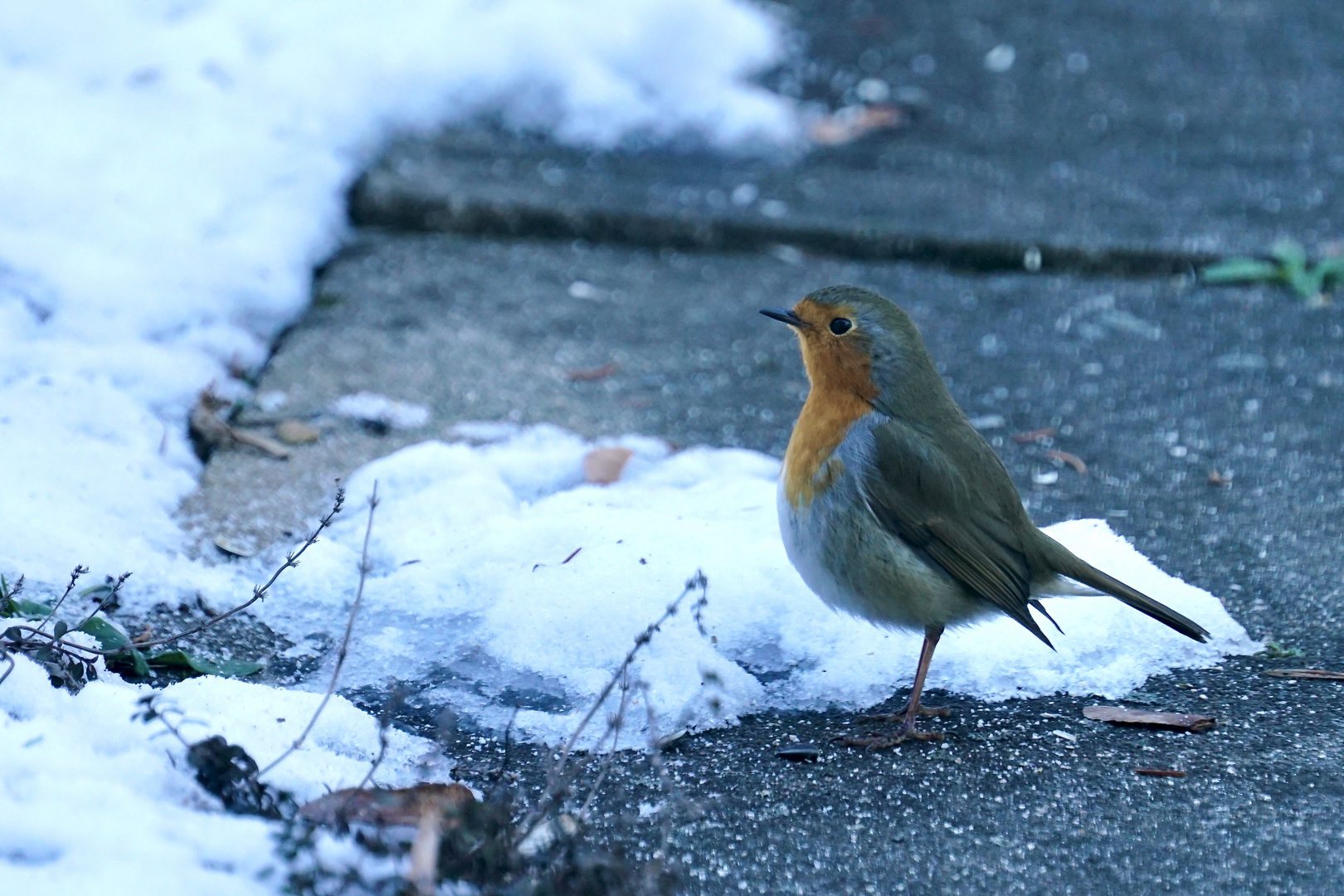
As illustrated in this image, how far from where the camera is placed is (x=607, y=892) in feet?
5.79

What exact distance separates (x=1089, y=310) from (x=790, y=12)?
289 centimetres

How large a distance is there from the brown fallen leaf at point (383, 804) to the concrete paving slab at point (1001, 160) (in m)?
3.04

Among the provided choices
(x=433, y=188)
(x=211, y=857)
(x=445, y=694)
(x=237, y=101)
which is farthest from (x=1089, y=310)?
(x=211, y=857)

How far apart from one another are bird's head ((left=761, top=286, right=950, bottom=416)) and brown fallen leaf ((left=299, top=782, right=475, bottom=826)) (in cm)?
119

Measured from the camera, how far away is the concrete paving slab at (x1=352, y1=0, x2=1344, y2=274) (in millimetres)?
4777

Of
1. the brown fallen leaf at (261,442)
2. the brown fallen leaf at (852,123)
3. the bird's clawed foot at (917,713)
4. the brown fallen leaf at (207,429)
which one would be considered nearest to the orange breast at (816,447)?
the bird's clawed foot at (917,713)

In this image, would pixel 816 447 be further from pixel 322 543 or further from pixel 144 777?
pixel 144 777

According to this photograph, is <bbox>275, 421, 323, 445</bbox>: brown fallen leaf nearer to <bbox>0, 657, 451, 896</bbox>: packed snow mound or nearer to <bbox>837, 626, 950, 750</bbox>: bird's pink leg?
<bbox>0, 657, 451, 896</bbox>: packed snow mound

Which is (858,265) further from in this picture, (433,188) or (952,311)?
(433,188)

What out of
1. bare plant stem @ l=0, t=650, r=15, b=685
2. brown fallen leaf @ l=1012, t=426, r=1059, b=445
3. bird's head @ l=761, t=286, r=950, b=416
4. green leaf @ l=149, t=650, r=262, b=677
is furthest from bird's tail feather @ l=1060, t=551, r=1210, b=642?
bare plant stem @ l=0, t=650, r=15, b=685

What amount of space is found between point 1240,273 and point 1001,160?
3.75 feet

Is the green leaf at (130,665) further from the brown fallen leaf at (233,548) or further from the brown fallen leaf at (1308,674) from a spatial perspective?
the brown fallen leaf at (1308,674)

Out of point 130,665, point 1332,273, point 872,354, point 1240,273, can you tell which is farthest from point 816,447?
point 1332,273

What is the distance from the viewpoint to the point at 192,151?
4.61 m
